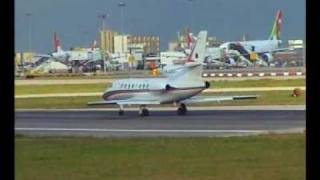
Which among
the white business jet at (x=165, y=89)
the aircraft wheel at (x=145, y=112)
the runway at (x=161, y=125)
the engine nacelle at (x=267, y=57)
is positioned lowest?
the runway at (x=161, y=125)

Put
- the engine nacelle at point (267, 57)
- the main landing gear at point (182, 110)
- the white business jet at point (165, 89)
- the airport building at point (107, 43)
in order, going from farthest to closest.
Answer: the engine nacelle at point (267, 57)
the airport building at point (107, 43)
the white business jet at point (165, 89)
the main landing gear at point (182, 110)

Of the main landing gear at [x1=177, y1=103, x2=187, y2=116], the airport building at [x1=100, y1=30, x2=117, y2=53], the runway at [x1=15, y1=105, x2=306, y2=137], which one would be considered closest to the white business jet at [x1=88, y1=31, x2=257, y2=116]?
the main landing gear at [x1=177, y1=103, x2=187, y2=116]

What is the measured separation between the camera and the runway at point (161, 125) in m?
13.9

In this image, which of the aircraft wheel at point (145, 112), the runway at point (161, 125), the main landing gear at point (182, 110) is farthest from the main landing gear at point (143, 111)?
the main landing gear at point (182, 110)

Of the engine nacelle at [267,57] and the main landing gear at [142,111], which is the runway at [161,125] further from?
the engine nacelle at [267,57]

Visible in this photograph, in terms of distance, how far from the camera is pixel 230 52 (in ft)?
185

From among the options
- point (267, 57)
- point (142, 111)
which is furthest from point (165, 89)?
point (267, 57)

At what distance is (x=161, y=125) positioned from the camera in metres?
16.5

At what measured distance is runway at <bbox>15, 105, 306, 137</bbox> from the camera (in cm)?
1391

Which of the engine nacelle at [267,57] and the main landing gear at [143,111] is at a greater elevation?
the engine nacelle at [267,57]

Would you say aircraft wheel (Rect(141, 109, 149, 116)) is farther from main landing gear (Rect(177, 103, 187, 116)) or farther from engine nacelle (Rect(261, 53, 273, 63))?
engine nacelle (Rect(261, 53, 273, 63))

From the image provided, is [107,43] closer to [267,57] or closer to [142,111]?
[142,111]
